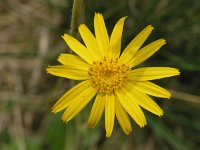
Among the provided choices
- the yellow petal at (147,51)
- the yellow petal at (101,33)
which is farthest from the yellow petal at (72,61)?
the yellow petal at (147,51)

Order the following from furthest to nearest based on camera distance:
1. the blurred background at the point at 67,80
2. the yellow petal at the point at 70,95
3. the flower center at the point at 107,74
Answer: the blurred background at the point at 67,80, the flower center at the point at 107,74, the yellow petal at the point at 70,95

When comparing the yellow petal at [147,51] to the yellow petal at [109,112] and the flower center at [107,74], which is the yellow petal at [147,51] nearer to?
the flower center at [107,74]

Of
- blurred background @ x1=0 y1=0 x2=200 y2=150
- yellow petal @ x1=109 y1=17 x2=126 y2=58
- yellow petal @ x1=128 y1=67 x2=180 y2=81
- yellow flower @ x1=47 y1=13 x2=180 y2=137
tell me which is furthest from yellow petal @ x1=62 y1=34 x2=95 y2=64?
blurred background @ x1=0 y1=0 x2=200 y2=150

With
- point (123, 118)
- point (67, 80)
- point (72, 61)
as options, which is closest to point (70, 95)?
point (72, 61)

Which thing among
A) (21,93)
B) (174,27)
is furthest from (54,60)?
(174,27)

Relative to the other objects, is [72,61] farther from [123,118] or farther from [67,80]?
[67,80]

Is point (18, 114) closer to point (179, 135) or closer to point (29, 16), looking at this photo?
point (29, 16)

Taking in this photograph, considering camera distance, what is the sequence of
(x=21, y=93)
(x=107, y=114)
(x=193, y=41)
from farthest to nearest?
(x=21, y=93)
(x=193, y=41)
(x=107, y=114)
